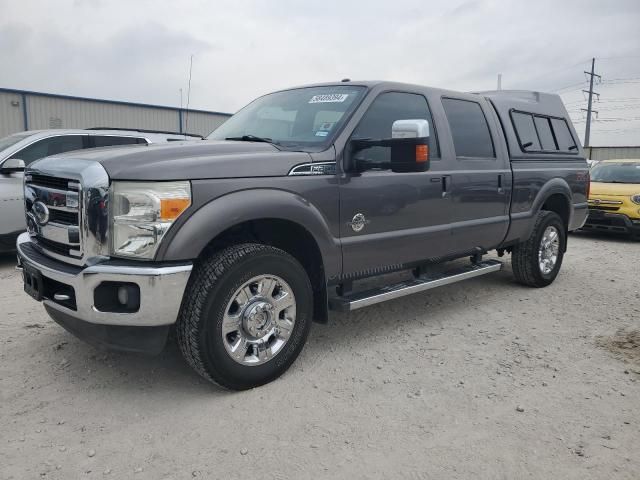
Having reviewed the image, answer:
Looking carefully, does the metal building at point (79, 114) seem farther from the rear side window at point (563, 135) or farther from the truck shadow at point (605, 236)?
the rear side window at point (563, 135)

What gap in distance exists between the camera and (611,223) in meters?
9.34

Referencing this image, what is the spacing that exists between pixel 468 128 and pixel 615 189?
6.41 m

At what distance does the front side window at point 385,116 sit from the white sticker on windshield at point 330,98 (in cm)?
23

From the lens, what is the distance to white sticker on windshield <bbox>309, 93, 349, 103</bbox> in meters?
3.84

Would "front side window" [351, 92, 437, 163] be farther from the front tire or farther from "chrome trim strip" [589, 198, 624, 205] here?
"chrome trim strip" [589, 198, 624, 205]

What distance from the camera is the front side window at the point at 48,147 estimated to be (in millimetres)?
6488

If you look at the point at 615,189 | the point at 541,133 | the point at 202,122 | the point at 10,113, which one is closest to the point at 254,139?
the point at 541,133

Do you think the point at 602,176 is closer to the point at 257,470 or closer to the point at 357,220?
the point at 357,220

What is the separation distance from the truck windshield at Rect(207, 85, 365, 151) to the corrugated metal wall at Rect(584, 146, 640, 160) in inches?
1112

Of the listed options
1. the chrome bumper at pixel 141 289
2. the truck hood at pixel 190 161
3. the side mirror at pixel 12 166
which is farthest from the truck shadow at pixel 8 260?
the chrome bumper at pixel 141 289

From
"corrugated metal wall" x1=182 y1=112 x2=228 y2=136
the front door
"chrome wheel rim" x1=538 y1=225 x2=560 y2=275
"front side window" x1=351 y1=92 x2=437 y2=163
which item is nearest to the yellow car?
"chrome wheel rim" x1=538 y1=225 x2=560 y2=275

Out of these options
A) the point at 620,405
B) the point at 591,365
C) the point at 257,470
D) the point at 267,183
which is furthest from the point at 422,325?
the point at 257,470

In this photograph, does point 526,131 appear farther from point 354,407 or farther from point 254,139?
point 354,407

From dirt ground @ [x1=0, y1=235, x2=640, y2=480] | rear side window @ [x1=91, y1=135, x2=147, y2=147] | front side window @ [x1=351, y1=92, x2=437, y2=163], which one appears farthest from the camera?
A: rear side window @ [x1=91, y1=135, x2=147, y2=147]
